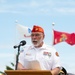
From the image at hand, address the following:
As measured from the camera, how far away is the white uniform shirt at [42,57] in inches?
251

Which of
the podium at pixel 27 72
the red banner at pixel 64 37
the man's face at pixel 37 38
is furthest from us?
the red banner at pixel 64 37

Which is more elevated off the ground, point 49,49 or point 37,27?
point 37,27

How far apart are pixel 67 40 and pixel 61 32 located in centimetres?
54

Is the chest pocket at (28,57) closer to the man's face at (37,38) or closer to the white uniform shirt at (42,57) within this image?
the white uniform shirt at (42,57)

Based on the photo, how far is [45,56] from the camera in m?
6.43

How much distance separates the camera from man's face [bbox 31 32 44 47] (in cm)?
634

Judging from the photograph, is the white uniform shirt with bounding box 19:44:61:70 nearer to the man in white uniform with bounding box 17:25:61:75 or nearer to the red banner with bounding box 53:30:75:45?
the man in white uniform with bounding box 17:25:61:75

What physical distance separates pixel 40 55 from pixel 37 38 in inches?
12.8

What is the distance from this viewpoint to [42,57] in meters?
6.42

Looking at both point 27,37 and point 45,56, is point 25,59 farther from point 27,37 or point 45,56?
point 27,37

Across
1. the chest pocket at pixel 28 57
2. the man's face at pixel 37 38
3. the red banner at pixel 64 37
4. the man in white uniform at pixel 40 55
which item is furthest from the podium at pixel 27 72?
the red banner at pixel 64 37

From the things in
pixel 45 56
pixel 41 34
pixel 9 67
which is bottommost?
pixel 9 67

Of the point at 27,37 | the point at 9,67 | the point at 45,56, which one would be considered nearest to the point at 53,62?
the point at 45,56

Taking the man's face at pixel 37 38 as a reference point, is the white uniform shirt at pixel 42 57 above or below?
below
